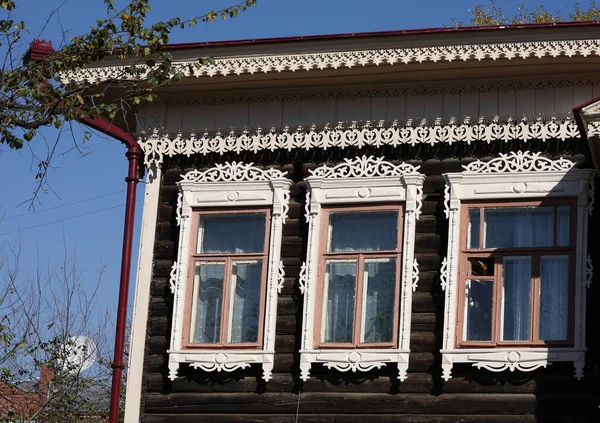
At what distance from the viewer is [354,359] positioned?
41.2ft

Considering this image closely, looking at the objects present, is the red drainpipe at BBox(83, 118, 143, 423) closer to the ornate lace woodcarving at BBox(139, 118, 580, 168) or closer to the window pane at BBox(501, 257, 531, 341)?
the ornate lace woodcarving at BBox(139, 118, 580, 168)

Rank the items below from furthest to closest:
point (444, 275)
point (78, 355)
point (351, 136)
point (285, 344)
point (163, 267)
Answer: point (78, 355)
point (163, 267)
point (351, 136)
point (285, 344)
point (444, 275)

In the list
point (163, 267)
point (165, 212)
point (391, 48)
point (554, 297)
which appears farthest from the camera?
point (165, 212)

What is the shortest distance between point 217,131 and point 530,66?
3.37 m

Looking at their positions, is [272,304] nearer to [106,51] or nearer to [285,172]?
[285,172]

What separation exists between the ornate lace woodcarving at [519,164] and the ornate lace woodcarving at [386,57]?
975 millimetres

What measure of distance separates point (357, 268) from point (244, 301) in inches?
49.1

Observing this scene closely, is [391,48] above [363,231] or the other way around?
above

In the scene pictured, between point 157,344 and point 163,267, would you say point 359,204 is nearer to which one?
point 163,267

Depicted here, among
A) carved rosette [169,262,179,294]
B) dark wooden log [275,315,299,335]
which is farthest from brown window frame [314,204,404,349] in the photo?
carved rosette [169,262,179,294]

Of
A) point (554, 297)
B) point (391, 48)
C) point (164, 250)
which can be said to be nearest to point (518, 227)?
point (554, 297)

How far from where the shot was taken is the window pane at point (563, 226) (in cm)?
1240

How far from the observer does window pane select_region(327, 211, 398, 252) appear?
13.0 metres

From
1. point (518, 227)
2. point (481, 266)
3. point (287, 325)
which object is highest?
point (518, 227)
